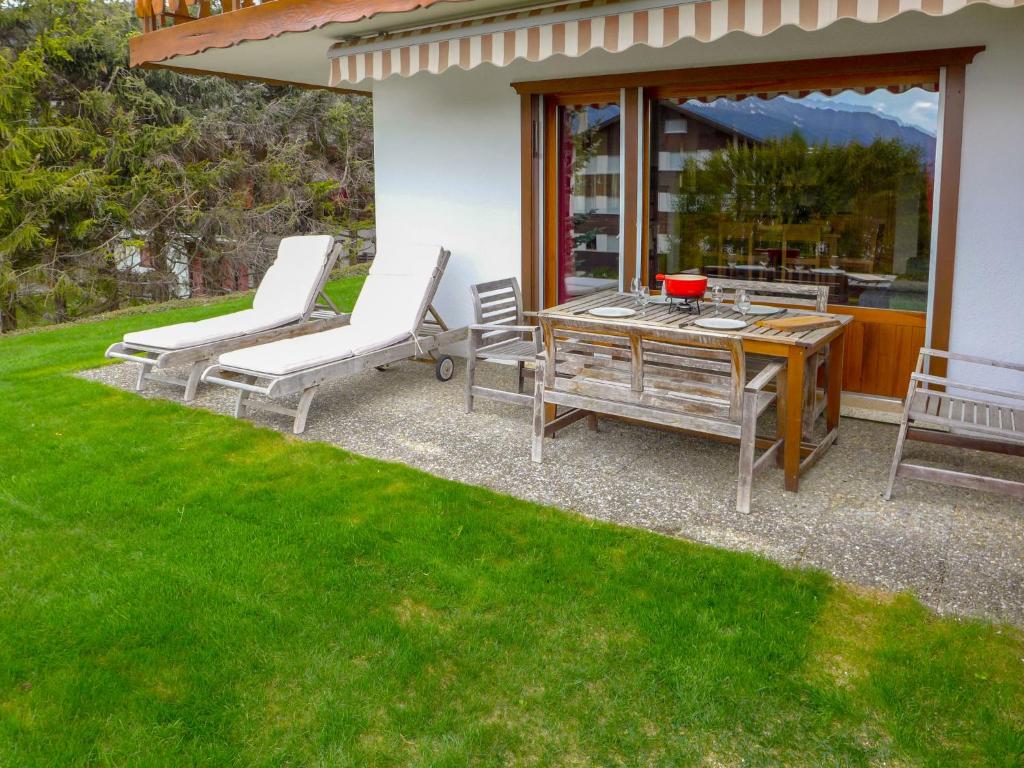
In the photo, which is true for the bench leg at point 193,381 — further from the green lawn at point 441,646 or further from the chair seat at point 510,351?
the chair seat at point 510,351

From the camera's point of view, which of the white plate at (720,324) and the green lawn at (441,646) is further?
the white plate at (720,324)

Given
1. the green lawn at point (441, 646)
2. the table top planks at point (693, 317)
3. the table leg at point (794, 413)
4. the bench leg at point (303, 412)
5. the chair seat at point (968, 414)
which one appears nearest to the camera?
the green lawn at point (441, 646)

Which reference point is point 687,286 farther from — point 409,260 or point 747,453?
point 409,260

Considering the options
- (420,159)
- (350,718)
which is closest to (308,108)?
(420,159)

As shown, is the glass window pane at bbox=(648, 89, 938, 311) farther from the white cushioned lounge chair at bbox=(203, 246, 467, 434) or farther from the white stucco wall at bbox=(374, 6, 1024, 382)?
the white cushioned lounge chair at bbox=(203, 246, 467, 434)

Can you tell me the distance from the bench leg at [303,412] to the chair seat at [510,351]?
1.50 metres

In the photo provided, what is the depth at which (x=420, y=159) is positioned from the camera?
9789mm

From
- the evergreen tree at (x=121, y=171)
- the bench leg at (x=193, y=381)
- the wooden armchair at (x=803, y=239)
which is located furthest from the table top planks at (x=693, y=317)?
the evergreen tree at (x=121, y=171)

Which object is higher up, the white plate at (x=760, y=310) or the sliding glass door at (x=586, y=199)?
the sliding glass door at (x=586, y=199)

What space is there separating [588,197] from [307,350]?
3456mm

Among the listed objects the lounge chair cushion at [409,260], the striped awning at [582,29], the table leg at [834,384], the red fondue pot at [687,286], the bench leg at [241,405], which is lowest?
the bench leg at [241,405]

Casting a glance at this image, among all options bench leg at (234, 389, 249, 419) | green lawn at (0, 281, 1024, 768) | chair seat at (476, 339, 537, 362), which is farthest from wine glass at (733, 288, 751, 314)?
bench leg at (234, 389, 249, 419)

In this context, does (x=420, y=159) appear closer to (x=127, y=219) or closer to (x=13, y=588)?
(x=13, y=588)

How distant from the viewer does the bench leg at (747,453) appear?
16.8 feet
